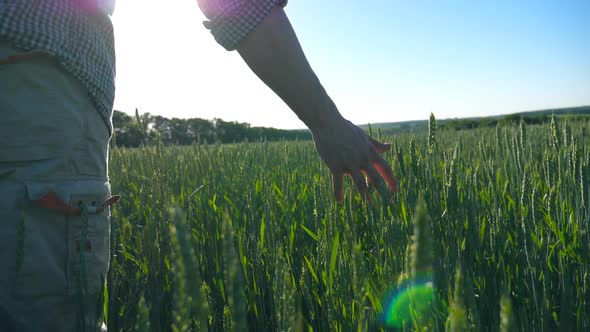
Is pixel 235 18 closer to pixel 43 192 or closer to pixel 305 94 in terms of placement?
pixel 305 94

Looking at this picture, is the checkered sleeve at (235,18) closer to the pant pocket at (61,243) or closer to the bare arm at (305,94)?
the bare arm at (305,94)

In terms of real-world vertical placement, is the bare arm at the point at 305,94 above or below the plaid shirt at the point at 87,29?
below

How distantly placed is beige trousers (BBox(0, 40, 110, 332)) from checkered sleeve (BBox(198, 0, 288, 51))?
1.32 ft

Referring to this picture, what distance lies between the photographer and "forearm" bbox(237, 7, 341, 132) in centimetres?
116

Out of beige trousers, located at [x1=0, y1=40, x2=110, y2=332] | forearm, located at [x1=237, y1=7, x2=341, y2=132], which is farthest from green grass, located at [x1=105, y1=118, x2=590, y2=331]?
forearm, located at [x1=237, y1=7, x2=341, y2=132]

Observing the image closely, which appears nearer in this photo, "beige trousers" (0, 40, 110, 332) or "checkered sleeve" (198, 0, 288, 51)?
"beige trousers" (0, 40, 110, 332)

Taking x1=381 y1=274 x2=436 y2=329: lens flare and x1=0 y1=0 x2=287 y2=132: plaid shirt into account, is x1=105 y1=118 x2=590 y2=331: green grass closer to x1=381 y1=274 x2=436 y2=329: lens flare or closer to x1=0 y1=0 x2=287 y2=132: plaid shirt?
x1=381 y1=274 x2=436 y2=329: lens flare

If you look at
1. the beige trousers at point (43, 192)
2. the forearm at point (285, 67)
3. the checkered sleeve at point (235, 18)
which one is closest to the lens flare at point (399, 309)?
the forearm at point (285, 67)

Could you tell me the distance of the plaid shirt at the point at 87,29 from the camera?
39.3 inches

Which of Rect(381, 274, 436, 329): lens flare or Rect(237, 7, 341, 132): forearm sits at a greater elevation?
Rect(237, 7, 341, 132): forearm

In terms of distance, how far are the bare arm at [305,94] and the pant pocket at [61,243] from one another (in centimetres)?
55

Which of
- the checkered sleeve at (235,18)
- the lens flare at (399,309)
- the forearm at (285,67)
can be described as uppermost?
the checkered sleeve at (235,18)

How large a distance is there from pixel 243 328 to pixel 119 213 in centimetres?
171

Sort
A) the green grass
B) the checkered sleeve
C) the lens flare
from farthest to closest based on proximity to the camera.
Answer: the checkered sleeve
the green grass
the lens flare
